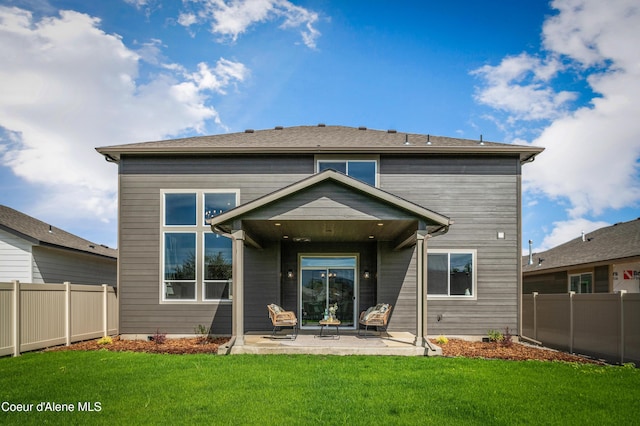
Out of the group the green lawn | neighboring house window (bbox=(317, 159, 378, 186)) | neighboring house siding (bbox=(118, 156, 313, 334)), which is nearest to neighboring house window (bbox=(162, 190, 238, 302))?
neighboring house siding (bbox=(118, 156, 313, 334))

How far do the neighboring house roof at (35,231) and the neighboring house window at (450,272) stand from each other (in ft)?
34.8

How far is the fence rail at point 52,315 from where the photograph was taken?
927 centimetres

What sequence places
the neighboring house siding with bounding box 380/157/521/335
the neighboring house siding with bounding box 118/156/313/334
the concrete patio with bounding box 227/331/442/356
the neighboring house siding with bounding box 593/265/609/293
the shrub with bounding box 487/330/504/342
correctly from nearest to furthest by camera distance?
the concrete patio with bounding box 227/331/442/356 < the shrub with bounding box 487/330/504/342 < the neighboring house siding with bounding box 118/156/313/334 < the neighboring house siding with bounding box 380/157/521/335 < the neighboring house siding with bounding box 593/265/609/293

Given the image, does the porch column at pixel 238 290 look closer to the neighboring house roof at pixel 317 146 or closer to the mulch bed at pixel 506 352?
the neighboring house roof at pixel 317 146

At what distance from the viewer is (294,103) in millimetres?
16844

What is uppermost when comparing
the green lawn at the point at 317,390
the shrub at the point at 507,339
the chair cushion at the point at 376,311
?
the chair cushion at the point at 376,311

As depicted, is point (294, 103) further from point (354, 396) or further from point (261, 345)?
point (354, 396)

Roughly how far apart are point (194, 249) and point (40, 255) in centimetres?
470

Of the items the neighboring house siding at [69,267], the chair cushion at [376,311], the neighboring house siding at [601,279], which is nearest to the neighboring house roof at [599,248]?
the neighboring house siding at [601,279]

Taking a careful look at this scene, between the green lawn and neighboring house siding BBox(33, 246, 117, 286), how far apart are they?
5.34 meters

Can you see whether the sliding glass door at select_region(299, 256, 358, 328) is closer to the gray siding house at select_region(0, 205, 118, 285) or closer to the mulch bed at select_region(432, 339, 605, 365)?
the mulch bed at select_region(432, 339, 605, 365)

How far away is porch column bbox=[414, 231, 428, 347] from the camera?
32.1 ft

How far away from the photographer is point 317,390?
20.8 feet

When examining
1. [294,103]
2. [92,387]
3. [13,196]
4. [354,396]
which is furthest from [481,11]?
[13,196]
